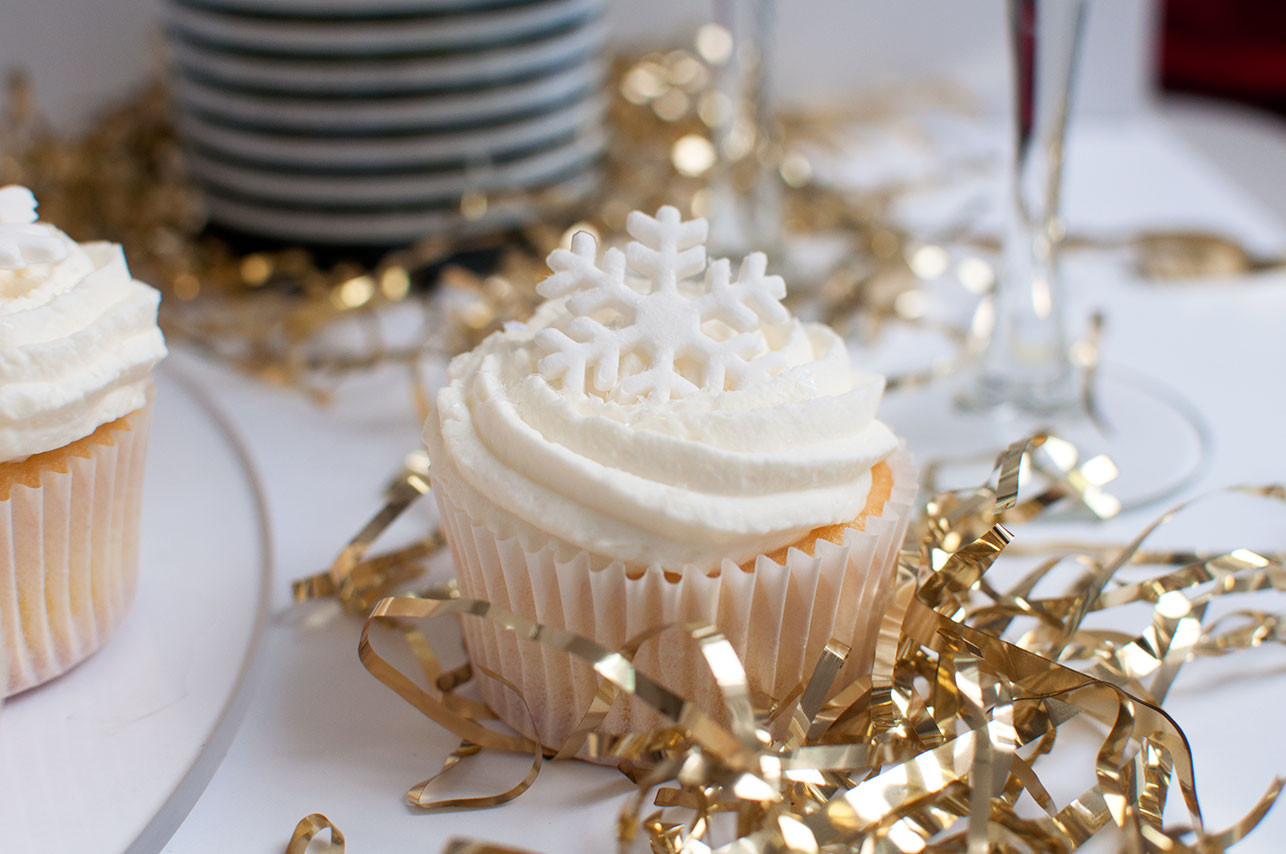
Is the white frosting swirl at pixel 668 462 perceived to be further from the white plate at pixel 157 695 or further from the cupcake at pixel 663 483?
the white plate at pixel 157 695

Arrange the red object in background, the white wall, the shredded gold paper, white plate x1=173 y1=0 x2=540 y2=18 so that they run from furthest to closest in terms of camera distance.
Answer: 1. the red object in background
2. the white wall
3. white plate x1=173 y1=0 x2=540 y2=18
4. the shredded gold paper

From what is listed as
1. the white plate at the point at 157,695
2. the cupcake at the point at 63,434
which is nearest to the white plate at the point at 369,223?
the white plate at the point at 157,695

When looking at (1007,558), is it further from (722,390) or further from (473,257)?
(473,257)

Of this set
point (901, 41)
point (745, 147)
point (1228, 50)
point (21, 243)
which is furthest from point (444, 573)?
point (1228, 50)

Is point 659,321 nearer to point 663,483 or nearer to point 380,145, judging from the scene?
point 663,483

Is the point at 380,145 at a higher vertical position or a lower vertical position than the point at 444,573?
higher

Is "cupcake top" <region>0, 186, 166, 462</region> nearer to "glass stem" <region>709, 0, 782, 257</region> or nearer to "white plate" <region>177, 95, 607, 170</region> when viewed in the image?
"white plate" <region>177, 95, 607, 170</region>

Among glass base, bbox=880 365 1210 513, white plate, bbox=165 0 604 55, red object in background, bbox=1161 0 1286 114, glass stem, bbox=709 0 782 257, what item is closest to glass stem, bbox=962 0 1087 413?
glass base, bbox=880 365 1210 513
